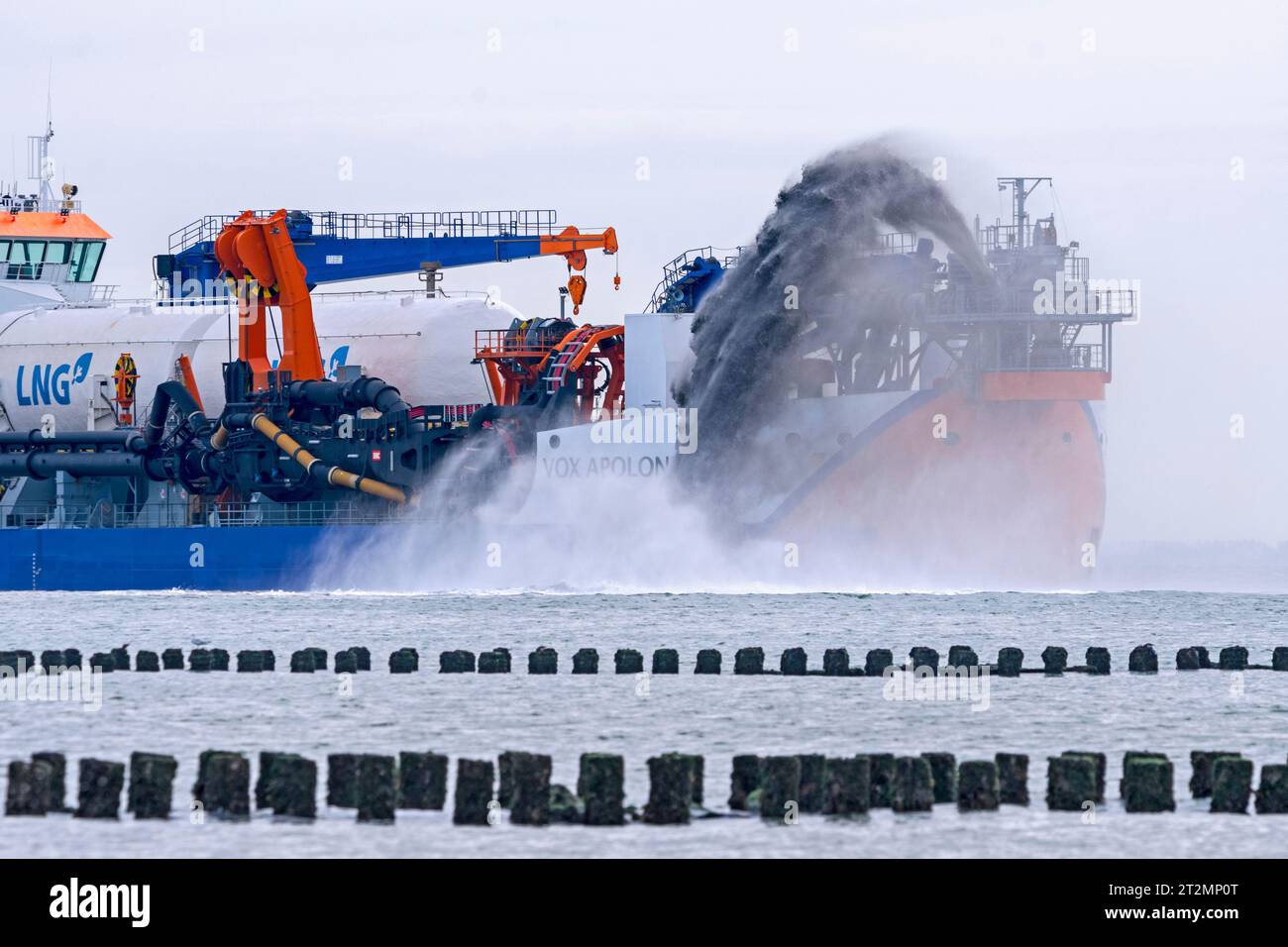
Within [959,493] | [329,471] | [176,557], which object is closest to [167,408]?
[176,557]

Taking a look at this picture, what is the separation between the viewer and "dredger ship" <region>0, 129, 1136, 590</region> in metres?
57.3

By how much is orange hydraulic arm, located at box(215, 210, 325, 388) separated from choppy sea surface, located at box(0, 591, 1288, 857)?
698 centimetres

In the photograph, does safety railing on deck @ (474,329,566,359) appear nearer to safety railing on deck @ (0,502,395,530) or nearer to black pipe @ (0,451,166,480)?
safety railing on deck @ (0,502,395,530)

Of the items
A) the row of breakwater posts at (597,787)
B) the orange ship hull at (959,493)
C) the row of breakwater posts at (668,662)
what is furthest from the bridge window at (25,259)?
the row of breakwater posts at (597,787)

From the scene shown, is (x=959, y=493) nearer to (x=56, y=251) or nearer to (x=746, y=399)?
(x=746, y=399)

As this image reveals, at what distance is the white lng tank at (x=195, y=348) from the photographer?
6844 centimetres

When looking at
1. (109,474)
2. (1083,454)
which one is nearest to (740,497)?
(1083,454)

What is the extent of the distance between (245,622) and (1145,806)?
34.2 meters

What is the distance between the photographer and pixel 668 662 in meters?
40.8

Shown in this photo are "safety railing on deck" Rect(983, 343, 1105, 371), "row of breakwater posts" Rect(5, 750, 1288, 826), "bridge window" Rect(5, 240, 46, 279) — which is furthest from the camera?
"bridge window" Rect(5, 240, 46, 279)

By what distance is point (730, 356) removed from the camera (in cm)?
5881

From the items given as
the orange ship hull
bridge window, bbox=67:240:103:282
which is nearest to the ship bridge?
bridge window, bbox=67:240:103:282

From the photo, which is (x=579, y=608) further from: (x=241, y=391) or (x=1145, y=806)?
(x=1145, y=806)

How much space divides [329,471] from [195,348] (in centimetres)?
984
